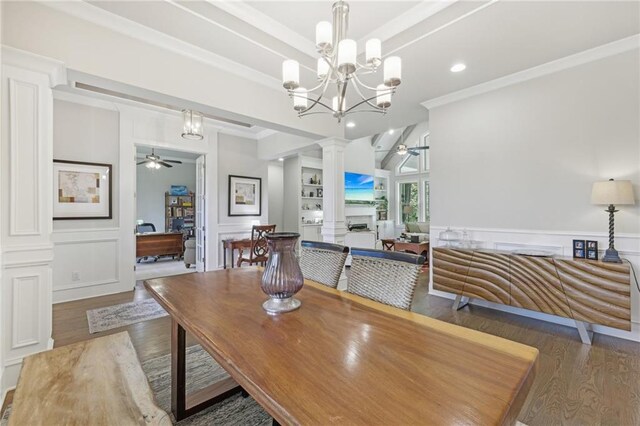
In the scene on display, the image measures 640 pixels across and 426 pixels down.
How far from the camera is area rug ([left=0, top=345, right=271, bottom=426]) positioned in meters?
1.65

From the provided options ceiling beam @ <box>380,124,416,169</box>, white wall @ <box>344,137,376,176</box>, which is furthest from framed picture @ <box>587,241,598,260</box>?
ceiling beam @ <box>380,124,416,169</box>

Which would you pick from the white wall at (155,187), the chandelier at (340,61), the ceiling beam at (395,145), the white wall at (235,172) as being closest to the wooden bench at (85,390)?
the chandelier at (340,61)

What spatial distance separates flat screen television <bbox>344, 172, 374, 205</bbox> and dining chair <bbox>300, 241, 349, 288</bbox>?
4.77 m

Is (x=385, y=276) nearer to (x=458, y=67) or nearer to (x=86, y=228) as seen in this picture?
(x=458, y=67)

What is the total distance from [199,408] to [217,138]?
450 centimetres

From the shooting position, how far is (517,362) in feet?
2.92

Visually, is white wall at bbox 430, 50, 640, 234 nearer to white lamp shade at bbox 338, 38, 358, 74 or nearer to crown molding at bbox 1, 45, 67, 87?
white lamp shade at bbox 338, 38, 358, 74

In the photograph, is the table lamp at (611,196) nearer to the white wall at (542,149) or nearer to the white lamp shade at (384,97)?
the white wall at (542,149)

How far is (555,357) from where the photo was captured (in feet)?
7.57

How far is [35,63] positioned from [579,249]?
4.79 meters

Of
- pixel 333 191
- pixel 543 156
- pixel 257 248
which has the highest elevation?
pixel 543 156

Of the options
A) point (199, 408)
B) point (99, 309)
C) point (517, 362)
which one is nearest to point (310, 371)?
point (517, 362)

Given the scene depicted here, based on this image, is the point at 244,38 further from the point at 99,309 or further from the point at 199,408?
the point at 99,309

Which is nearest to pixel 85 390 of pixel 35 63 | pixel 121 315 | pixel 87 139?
pixel 35 63
